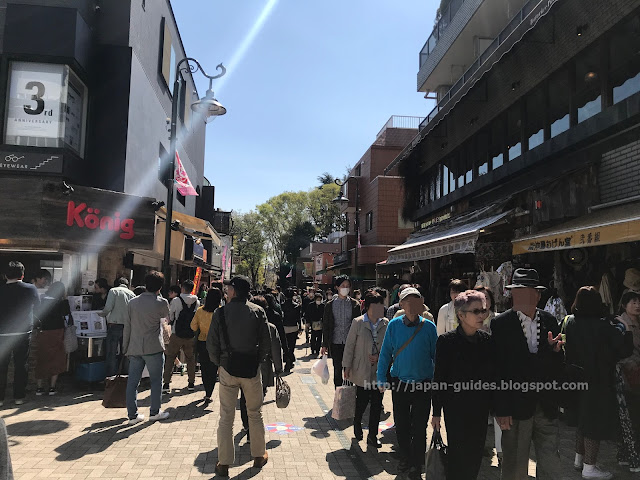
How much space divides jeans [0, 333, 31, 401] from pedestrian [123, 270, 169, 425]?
6.42 ft

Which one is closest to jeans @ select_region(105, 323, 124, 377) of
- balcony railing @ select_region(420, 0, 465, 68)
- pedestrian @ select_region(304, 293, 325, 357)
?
pedestrian @ select_region(304, 293, 325, 357)

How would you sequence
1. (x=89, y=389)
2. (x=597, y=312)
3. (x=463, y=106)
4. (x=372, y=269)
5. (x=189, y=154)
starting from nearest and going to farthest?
(x=597, y=312), (x=89, y=389), (x=463, y=106), (x=189, y=154), (x=372, y=269)

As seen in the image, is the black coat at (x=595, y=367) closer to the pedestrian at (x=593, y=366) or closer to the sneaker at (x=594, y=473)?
the pedestrian at (x=593, y=366)

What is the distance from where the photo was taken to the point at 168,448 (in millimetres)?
5418

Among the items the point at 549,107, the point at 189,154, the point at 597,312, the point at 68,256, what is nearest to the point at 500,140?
the point at 549,107

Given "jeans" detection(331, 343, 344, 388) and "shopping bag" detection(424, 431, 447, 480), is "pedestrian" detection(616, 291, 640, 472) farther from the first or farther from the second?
"jeans" detection(331, 343, 344, 388)

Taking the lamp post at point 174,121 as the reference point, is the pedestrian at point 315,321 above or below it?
below

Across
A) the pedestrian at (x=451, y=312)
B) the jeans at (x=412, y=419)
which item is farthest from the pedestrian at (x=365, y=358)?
the pedestrian at (x=451, y=312)

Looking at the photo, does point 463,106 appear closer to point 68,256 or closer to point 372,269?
point 68,256

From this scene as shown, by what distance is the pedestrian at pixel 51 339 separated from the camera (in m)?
7.78

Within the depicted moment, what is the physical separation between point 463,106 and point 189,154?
43.6 feet

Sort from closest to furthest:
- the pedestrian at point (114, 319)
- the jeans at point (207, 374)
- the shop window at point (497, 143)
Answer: the jeans at point (207, 374)
the pedestrian at point (114, 319)
the shop window at point (497, 143)

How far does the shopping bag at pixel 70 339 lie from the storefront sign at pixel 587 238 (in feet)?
26.9

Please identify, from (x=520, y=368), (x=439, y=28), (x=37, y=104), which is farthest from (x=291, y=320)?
(x=439, y=28)
